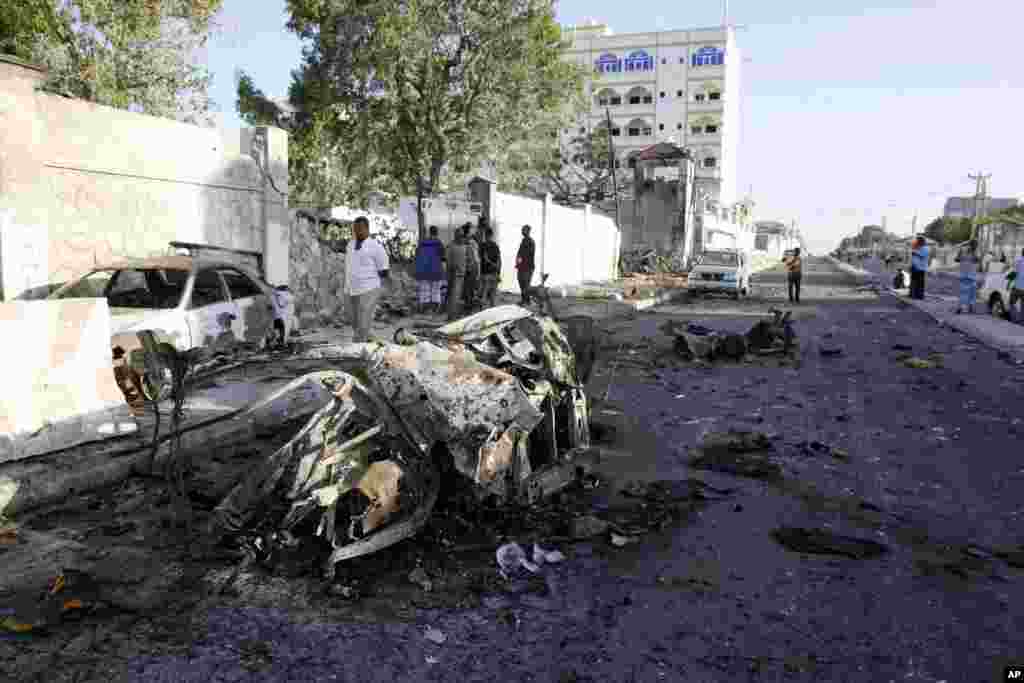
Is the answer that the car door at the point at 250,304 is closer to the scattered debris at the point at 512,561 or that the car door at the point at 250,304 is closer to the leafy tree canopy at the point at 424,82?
the scattered debris at the point at 512,561

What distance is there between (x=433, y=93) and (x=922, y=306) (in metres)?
16.3

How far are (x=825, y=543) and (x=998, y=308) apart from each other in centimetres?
1909

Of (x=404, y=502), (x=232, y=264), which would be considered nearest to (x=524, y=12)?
(x=232, y=264)

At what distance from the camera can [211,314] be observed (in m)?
8.45

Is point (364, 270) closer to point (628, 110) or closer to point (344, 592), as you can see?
point (344, 592)

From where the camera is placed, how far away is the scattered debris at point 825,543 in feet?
14.3

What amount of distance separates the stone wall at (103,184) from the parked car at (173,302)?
5.35 feet

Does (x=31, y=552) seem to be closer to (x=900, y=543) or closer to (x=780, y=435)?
(x=900, y=543)

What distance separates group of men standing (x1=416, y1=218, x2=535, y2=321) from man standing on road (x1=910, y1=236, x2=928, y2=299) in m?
13.6

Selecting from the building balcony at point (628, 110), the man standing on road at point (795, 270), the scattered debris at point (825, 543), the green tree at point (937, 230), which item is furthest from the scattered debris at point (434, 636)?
the green tree at point (937, 230)

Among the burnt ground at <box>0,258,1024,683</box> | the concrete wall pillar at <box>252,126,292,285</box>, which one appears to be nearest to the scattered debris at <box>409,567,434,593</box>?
the burnt ground at <box>0,258,1024,683</box>

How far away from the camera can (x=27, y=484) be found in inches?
195

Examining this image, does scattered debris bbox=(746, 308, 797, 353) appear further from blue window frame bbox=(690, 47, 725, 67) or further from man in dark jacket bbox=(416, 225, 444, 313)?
blue window frame bbox=(690, 47, 725, 67)

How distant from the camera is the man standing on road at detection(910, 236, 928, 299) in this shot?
23.7m
